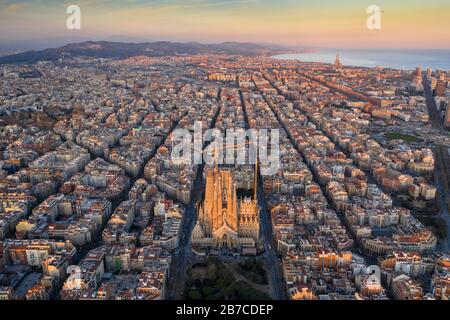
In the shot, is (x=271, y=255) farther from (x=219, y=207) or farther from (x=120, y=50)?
(x=120, y=50)

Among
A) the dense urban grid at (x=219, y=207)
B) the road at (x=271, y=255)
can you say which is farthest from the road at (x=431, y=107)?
the road at (x=271, y=255)

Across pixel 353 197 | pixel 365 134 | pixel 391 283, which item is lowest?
pixel 391 283

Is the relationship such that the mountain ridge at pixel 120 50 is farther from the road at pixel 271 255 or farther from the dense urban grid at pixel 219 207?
the road at pixel 271 255

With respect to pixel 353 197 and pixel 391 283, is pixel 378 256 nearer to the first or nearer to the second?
pixel 391 283

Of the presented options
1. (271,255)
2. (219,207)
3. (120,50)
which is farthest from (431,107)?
(120,50)
